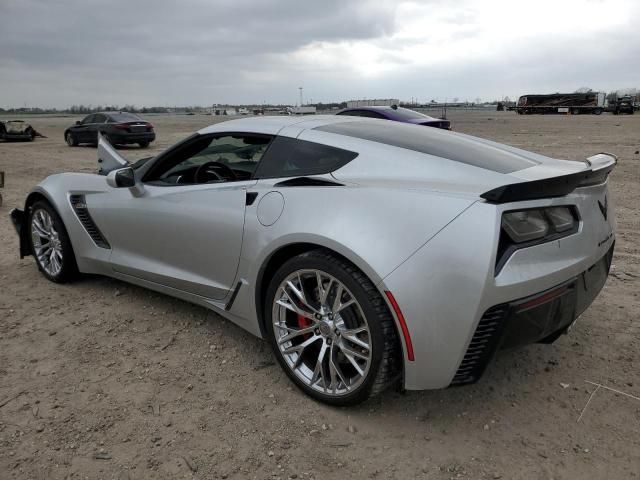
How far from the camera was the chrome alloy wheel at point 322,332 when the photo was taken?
2428mm

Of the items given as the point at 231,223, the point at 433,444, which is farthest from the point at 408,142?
the point at 433,444

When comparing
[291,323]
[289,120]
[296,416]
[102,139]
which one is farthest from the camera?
Result: [102,139]

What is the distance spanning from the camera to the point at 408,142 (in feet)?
9.16

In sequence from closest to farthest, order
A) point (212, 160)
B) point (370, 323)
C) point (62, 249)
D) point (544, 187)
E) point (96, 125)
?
point (544, 187), point (370, 323), point (212, 160), point (62, 249), point (96, 125)

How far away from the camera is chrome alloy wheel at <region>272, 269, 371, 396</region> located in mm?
2428

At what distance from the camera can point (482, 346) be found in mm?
2158

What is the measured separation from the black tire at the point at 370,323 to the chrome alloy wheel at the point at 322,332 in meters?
0.03

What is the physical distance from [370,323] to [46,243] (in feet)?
10.9

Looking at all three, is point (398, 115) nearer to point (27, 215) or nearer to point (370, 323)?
point (27, 215)

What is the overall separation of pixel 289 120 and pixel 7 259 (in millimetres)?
3639

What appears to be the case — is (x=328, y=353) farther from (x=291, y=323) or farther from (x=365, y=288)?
(x=365, y=288)

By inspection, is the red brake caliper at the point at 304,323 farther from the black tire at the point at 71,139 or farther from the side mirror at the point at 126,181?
the black tire at the point at 71,139

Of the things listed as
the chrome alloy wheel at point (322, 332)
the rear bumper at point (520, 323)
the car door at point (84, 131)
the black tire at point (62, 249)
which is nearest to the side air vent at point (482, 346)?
the rear bumper at point (520, 323)

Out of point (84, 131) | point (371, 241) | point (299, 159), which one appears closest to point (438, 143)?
point (299, 159)
